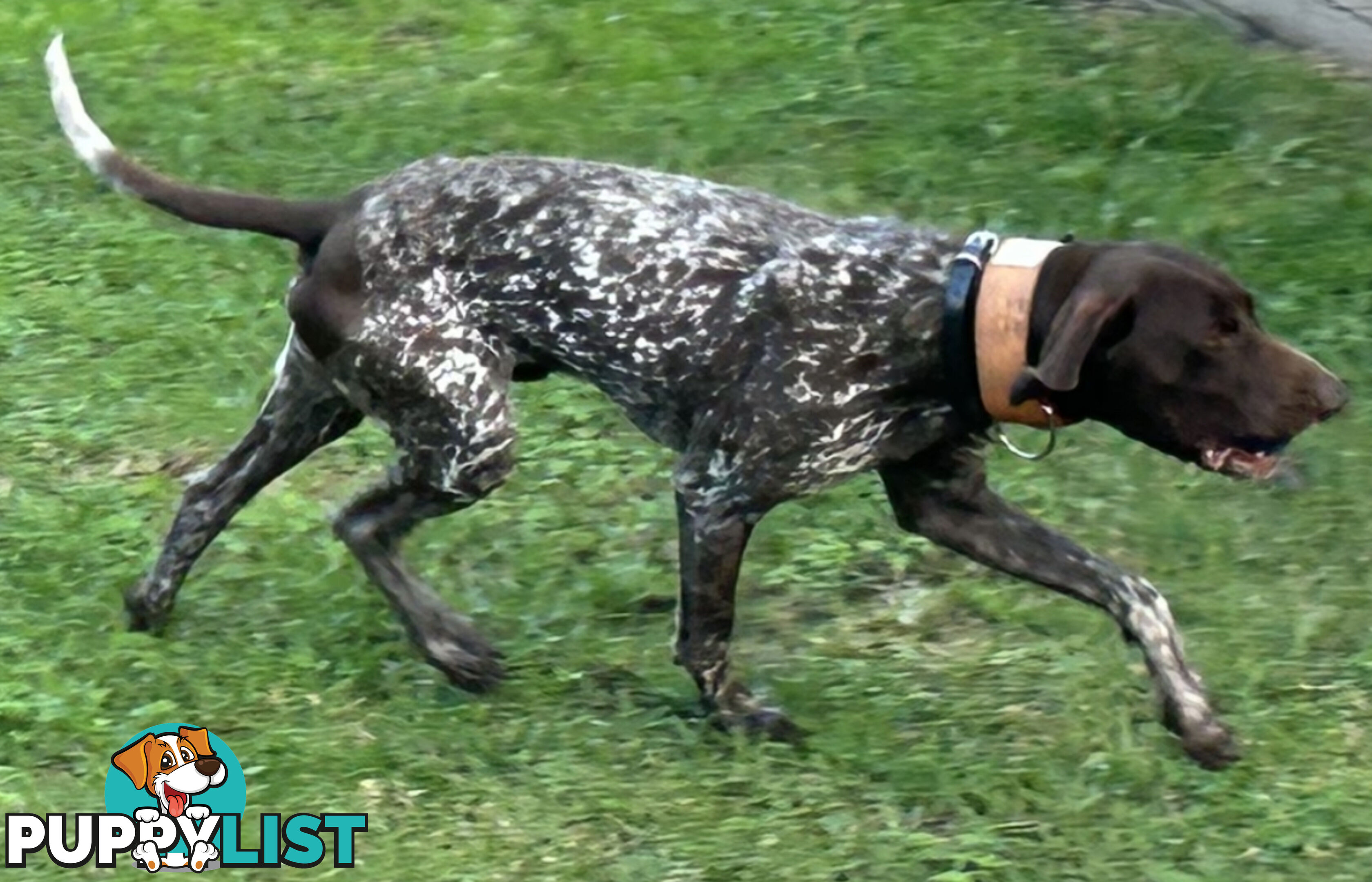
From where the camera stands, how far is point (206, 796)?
4.98m

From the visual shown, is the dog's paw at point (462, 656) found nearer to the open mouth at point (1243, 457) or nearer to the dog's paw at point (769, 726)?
the dog's paw at point (769, 726)

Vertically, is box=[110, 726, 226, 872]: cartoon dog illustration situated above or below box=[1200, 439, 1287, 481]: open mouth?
below

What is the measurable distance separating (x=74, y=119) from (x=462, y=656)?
1.62 meters

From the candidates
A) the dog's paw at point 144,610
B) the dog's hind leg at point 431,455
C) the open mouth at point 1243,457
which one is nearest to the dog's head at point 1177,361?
the open mouth at point 1243,457

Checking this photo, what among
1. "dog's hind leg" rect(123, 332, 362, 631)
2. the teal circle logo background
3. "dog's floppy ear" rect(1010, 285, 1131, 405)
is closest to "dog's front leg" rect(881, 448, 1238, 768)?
"dog's floppy ear" rect(1010, 285, 1131, 405)

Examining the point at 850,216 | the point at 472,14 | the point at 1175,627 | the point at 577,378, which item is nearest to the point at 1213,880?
the point at 1175,627

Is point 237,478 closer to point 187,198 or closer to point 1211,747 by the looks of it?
point 187,198

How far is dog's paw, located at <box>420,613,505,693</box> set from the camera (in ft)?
18.3

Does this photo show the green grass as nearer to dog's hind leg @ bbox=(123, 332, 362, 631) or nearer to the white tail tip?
dog's hind leg @ bbox=(123, 332, 362, 631)

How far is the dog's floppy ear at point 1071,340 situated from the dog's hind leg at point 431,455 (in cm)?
122

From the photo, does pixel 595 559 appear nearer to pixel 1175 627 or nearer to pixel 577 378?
pixel 577 378

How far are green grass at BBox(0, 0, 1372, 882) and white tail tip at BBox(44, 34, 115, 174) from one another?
43.3 inches

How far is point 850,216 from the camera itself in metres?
8.15

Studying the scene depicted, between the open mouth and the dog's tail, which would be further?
the dog's tail
